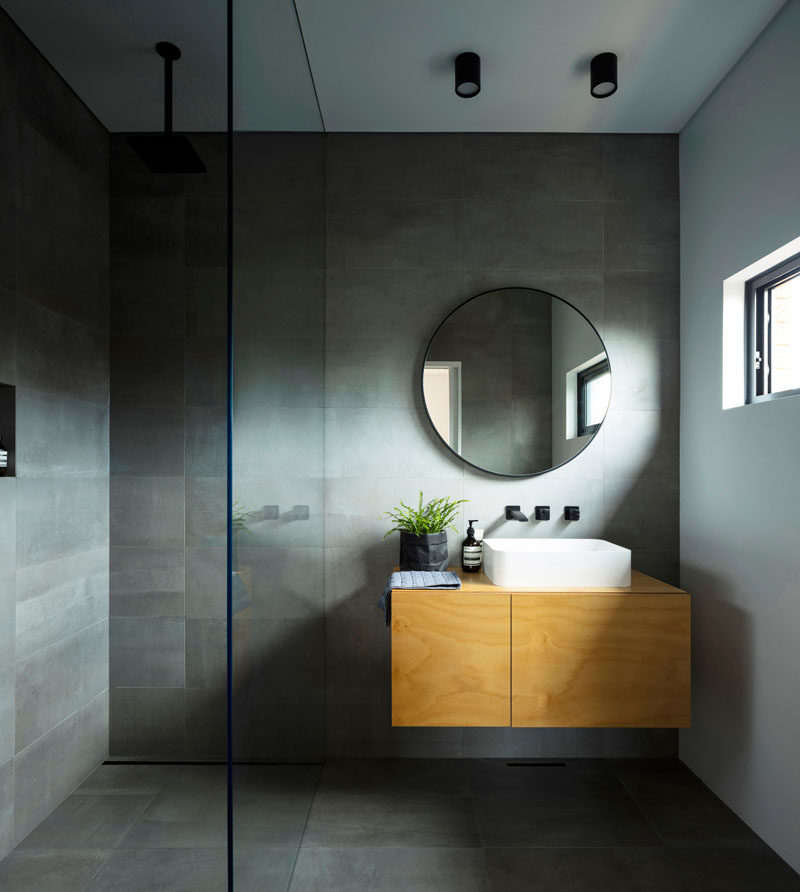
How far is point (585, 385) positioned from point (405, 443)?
78 centimetres

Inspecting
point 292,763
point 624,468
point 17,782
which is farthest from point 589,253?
point 17,782

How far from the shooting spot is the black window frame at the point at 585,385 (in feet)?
8.68

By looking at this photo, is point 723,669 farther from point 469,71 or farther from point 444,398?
point 469,71

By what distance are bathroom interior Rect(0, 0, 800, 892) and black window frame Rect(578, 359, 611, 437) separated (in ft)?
0.04

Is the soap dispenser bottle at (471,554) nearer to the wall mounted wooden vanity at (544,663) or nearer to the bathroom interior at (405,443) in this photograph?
the bathroom interior at (405,443)

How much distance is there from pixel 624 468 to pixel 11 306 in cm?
230

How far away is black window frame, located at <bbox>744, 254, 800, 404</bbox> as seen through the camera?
7.36ft

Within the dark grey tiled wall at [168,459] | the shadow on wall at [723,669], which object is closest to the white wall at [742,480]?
the shadow on wall at [723,669]

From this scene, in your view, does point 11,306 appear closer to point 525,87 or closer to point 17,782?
point 17,782

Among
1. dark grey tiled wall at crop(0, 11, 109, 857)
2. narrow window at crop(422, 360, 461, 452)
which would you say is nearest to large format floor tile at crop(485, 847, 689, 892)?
narrow window at crop(422, 360, 461, 452)

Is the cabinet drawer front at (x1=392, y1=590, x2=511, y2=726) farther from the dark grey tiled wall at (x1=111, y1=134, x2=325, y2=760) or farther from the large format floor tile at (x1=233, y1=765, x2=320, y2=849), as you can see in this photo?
the dark grey tiled wall at (x1=111, y1=134, x2=325, y2=760)

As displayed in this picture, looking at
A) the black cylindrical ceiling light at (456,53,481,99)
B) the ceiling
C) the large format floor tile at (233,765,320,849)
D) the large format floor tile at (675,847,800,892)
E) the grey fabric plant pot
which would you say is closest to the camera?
the large format floor tile at (233,765,320,849)

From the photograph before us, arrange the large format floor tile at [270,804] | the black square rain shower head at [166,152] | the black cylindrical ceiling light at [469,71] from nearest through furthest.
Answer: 1. the large format floor tile at [270,804]
2. the black cylindrical ceiling light at [469,71]
3. the black square rain shower head at [166,152]

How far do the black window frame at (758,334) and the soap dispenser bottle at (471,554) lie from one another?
1107mm
